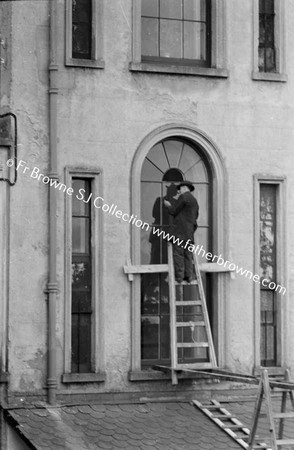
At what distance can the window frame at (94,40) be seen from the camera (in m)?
19.7

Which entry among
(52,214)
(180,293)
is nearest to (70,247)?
(52,214)

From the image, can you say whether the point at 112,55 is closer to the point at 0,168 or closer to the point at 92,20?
the point at 92,20

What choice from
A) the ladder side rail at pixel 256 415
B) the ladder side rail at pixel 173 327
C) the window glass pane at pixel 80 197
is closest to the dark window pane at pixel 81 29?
the window glass pane at pixel 80 197

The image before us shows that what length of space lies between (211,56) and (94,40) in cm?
193

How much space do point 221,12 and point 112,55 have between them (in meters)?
1.92

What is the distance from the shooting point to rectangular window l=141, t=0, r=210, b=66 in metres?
20.5

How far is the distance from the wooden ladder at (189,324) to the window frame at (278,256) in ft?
2.87

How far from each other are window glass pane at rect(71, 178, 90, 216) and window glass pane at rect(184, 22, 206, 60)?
2.72 m

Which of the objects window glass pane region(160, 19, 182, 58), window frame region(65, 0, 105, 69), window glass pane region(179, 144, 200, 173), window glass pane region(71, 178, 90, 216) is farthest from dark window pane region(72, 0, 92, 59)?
window glass pane region(179, 144, 200, 173)

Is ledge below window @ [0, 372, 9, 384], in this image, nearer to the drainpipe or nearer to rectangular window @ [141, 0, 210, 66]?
the drainpipe

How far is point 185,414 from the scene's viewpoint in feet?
63.9

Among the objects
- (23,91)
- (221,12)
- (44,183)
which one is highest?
(221,12)

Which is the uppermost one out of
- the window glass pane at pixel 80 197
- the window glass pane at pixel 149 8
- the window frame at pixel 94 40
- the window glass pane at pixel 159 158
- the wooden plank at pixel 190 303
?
the window glass pane at pixel 149 8

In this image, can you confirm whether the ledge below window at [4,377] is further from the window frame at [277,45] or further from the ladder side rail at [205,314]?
the window frame at [277,45]
